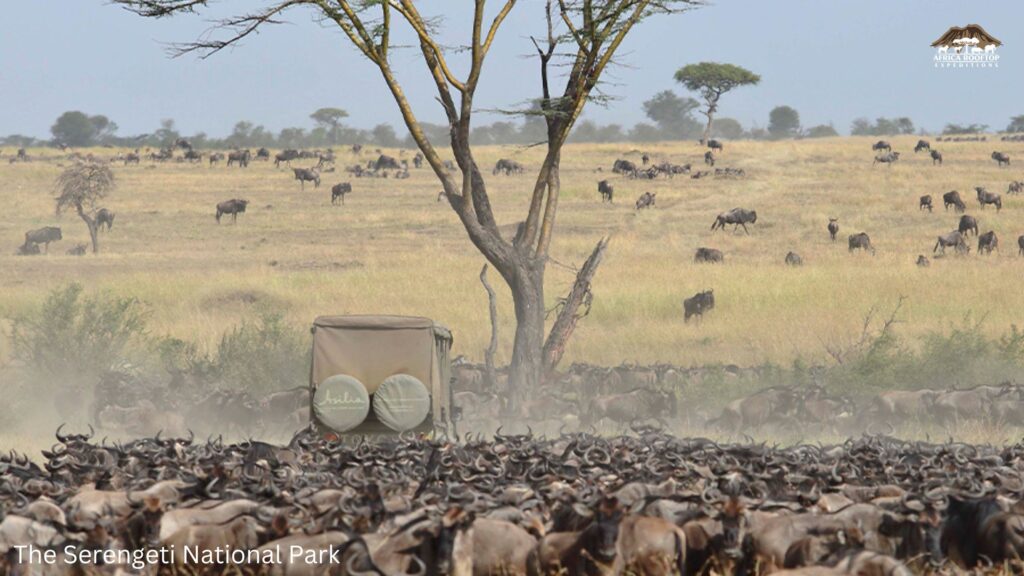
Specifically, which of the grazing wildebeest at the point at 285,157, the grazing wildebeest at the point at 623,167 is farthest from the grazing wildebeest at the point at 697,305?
the grazing wildebeest at the point at 285,157

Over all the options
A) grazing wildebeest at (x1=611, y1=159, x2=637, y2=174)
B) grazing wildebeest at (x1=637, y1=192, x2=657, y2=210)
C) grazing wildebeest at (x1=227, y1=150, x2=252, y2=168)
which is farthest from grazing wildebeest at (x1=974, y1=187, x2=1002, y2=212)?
grazing wildebeest at (x1=227, y1=150, x2=252, y2=168)

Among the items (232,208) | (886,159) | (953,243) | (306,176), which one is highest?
(886,159)

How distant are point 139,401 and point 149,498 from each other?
13316 mm

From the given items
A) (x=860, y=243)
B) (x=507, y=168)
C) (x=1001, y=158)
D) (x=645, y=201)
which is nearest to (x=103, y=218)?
(x=645, y=201)

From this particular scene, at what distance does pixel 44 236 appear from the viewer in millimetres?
49594

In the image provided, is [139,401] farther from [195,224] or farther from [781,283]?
[195,224]

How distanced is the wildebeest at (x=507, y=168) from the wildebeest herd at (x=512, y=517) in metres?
59.5

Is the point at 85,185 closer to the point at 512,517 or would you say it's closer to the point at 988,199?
the point at 988,199

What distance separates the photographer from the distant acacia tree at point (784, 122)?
→ 149 metres

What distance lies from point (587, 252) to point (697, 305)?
13.4 metres

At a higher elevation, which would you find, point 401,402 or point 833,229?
point 833,229

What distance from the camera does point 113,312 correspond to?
28.8m

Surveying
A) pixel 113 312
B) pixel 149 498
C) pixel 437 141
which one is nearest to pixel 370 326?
pixel 149 498

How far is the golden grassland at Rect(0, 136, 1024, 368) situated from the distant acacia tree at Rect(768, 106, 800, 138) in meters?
71.3
